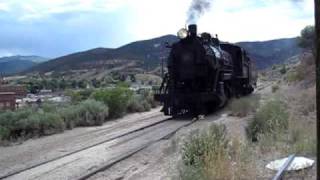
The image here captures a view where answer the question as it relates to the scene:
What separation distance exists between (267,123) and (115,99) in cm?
1540

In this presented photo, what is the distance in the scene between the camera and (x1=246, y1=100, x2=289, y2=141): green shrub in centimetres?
1597

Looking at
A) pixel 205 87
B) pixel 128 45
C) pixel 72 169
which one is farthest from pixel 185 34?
pixel 128 45

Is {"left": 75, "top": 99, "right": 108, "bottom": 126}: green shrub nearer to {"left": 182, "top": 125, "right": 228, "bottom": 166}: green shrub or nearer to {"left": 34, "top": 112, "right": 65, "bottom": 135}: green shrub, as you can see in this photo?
{"left": 34, "top": 112, "right": 65, "bottom": 135}: green shrub

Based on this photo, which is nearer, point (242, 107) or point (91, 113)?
point (242, 107)

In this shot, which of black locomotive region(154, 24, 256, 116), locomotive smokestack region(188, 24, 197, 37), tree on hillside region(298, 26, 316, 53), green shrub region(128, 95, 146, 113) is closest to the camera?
Answer: black locomotive region(154, 24, 256, 116)

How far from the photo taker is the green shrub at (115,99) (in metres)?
30.8

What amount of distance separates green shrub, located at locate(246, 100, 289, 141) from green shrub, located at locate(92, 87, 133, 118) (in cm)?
1352

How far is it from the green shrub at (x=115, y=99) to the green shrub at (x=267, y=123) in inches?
532

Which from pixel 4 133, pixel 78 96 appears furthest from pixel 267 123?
pixel 78 96

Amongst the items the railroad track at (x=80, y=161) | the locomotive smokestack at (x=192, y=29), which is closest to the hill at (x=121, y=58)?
the locomotive smokestack at (x=192, y=29)

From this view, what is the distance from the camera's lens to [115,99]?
31.1 metres

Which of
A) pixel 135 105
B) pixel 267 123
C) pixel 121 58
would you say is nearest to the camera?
pixel 267 123

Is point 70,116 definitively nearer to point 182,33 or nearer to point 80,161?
point 182,33

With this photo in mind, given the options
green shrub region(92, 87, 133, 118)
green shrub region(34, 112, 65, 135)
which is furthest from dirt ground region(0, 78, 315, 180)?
green shrub region(92, 87, 133, 118)
